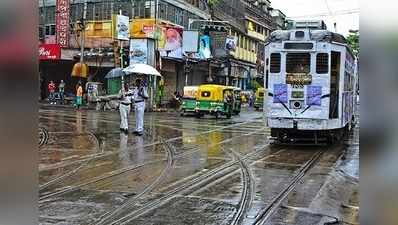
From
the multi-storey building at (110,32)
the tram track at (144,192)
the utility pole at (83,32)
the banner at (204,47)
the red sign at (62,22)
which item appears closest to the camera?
the tram track at (144,192)

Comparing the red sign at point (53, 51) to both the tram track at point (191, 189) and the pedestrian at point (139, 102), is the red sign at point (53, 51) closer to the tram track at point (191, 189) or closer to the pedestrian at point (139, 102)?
the pedestrian at point (139, 102)

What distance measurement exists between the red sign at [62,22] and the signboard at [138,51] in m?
5.40

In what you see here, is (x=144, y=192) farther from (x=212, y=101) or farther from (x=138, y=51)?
(x=138, y=51)

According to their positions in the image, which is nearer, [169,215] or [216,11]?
[169,215]

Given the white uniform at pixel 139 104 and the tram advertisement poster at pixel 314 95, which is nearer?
the tram advertisement poster at pixel 314 95

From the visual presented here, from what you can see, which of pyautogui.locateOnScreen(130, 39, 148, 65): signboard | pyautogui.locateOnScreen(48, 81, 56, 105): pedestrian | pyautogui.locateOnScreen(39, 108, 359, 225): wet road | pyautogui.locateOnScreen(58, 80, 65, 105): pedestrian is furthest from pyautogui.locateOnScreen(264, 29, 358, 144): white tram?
pyautogui.locateOnScreen(48, 81, 56, 105): pedestrian

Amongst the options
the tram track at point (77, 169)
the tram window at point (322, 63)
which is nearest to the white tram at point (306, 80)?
the tram window at point (322, 63)

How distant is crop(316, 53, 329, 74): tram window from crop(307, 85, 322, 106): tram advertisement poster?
0.50 m

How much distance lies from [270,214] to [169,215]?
140cm

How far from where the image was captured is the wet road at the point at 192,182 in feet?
23.8

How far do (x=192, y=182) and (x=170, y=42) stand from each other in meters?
28.1

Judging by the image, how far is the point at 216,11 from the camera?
5131cm

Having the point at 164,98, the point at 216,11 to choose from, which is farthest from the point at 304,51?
the point at 216,11
